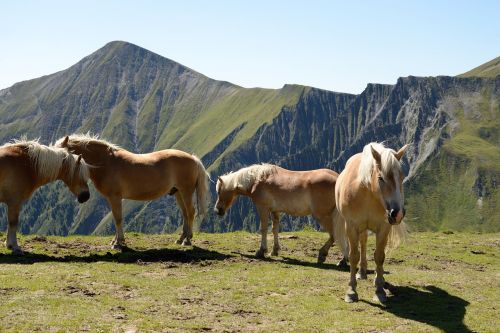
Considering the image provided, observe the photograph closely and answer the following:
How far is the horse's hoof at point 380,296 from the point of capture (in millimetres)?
11443

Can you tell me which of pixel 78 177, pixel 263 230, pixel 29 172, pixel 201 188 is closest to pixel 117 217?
pixel 78 177

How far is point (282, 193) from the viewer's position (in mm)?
17812

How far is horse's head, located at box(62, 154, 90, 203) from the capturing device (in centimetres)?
1661

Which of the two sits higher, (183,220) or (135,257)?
(183,220)

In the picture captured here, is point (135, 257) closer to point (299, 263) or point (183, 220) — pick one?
point (183, 220)

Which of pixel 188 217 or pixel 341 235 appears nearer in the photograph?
pixel 341 235

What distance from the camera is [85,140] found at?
702 inches

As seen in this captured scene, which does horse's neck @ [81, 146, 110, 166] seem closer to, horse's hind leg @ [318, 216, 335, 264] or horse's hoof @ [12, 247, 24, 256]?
horse's hoof @ [12, 247, 24, 256]

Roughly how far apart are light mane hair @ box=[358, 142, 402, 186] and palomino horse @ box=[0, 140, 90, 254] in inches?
398

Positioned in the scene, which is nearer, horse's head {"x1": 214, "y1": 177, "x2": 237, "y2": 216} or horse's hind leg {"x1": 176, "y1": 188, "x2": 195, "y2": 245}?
horse's hind leg {"x1": 176, "y1": 188, "x2": 195, "y2": 245}

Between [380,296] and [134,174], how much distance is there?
10.3 m

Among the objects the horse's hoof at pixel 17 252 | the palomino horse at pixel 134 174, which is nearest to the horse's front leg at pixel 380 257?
the palomino horse at pixel 134 174

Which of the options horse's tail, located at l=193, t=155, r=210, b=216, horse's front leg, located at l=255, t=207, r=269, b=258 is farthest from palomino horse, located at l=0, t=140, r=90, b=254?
horse's front leg, located at l=255, t=207, r=269, b=258

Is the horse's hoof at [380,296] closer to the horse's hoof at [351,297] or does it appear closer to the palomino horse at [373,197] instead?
the palomino horse at [373,197]
